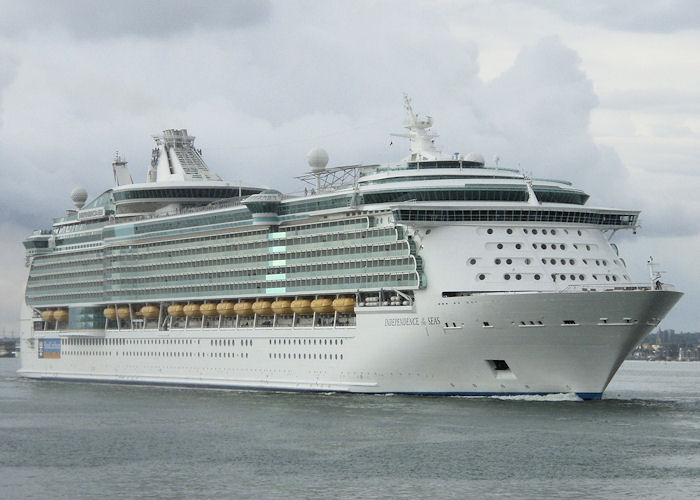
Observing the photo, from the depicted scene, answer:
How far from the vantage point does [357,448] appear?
45219 mm

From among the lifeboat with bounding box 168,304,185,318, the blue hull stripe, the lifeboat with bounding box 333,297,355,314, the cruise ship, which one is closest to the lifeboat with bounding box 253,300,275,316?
the cruise ship

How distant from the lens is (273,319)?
70250 millimetres

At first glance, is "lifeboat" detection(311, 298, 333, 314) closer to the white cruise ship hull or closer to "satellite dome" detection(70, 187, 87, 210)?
the white cruise ship hull

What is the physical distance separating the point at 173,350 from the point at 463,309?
1086 inches

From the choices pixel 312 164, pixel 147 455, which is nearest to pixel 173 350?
pixel 312 164

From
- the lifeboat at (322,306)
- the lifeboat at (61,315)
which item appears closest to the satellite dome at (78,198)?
the lifeboat at (61,315)

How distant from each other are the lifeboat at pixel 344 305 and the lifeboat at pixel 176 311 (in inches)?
673

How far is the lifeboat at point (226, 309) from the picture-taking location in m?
73.9

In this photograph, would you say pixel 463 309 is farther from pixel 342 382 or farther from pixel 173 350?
pixel 173 350

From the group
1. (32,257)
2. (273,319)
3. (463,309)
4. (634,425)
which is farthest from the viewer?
(32,257)

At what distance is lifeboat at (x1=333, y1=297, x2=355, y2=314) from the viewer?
6388 centimetres

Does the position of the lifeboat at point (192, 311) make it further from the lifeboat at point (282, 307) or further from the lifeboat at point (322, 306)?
the lifeboat at point (322, 306)

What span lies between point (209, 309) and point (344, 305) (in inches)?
560

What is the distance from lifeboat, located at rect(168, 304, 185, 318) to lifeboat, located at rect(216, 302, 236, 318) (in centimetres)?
471
